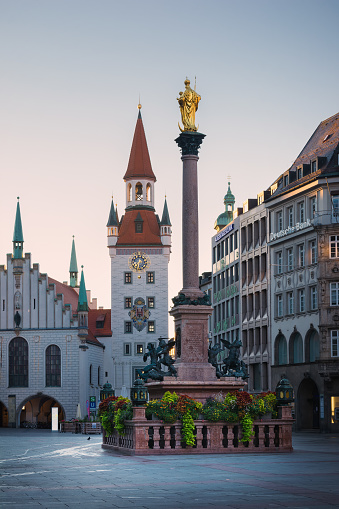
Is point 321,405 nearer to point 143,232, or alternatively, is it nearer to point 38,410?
point 38,410

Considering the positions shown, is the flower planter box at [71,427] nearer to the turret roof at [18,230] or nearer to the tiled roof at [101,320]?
the turret roof at [18,230]

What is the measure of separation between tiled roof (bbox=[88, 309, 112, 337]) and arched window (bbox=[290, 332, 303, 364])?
186 ft

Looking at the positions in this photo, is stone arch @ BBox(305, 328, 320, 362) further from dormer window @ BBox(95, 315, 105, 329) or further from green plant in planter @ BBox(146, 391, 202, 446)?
dormer window @ BBox(95, 315, 105, 329)

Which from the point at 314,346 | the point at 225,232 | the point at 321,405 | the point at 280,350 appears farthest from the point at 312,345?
the point at 225,232

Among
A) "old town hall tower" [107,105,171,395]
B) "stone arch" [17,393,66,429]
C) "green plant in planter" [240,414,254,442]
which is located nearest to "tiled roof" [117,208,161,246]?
"old town hall tower" [107,105,171,395]

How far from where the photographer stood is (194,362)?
35.8 m

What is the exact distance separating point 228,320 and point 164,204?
43022 millimetres

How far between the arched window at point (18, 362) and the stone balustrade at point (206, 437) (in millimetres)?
78487

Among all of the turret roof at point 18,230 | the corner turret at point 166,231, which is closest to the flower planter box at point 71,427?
the turret roof at point 18,230

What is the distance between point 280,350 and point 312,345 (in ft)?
21.1

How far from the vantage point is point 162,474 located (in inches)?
869

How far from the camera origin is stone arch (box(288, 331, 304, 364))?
69625 mm

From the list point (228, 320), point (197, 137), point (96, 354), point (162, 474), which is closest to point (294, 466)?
point (162, 474)

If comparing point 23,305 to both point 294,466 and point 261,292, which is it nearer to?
point 261,292
